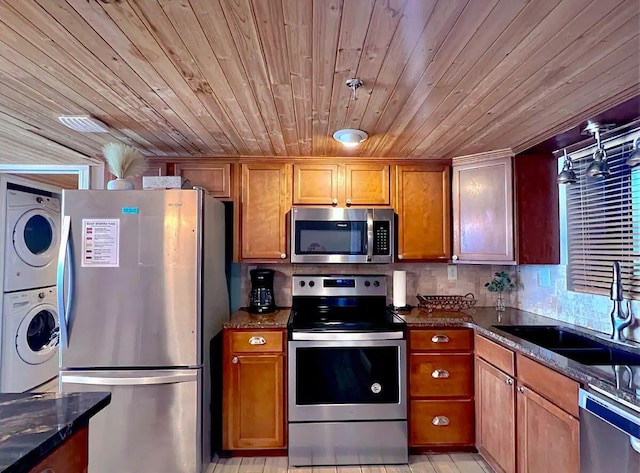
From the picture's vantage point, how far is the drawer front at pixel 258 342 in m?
2.47

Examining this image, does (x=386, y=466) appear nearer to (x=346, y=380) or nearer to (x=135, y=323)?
(x=346, y=380)

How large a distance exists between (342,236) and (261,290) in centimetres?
78

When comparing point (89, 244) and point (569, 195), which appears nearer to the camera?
point (89, 244)

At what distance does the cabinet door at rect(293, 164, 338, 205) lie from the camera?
9.50 ft

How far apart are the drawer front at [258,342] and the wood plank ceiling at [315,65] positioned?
1.30m

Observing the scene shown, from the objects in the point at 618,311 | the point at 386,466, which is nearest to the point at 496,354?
the point at 618,311

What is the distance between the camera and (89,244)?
216 centimetres

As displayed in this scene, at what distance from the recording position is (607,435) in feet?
4.41

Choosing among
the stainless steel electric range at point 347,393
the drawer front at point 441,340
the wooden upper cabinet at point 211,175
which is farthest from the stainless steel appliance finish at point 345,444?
the wooden upper cabinet at point 211,175

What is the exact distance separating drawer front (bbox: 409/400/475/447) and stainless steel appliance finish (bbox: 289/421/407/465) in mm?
126

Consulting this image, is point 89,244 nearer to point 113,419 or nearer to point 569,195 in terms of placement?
point 113,419

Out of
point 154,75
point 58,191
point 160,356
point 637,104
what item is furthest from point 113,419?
point 637,104

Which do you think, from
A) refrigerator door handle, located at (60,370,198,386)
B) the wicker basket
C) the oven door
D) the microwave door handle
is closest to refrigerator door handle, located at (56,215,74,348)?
refrigerator door handle, located at (60,370,198,386)

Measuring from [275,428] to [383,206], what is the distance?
1763mm
